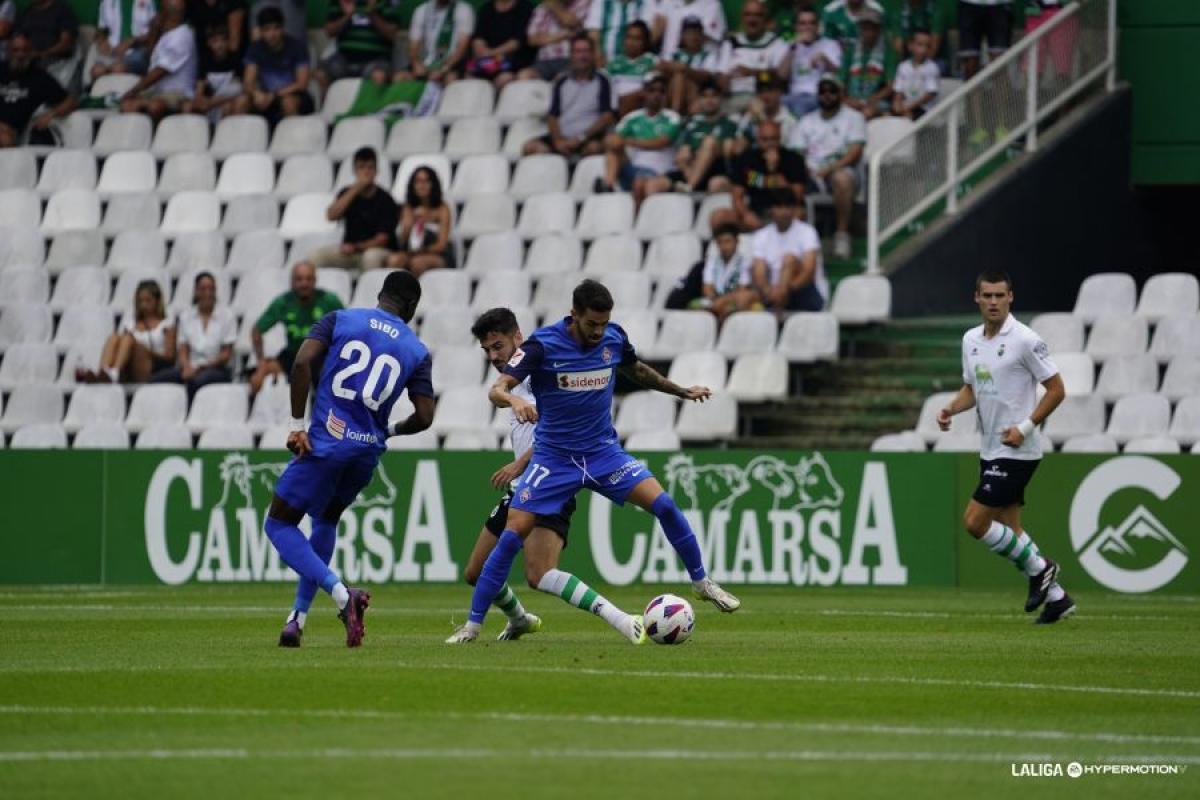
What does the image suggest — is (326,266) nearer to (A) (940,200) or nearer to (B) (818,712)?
(A) (940,200)

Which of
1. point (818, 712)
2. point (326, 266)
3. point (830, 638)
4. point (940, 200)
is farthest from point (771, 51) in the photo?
point (818, 712)

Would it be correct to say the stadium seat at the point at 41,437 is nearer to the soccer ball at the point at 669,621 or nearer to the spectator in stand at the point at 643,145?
the spectator in stand at the point at 643,145

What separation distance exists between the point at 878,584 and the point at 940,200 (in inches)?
230

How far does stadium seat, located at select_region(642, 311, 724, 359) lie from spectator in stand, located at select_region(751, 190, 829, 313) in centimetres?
62

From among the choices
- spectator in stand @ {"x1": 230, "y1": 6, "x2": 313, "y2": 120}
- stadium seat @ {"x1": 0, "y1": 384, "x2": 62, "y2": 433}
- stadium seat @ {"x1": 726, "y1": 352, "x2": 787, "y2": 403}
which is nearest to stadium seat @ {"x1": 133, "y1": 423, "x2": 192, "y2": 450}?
stadium seat @ {"x1": 0, "y1": 384, "x2": 62, "y2": 433}

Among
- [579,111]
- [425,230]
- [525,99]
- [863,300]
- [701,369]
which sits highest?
[525,99]

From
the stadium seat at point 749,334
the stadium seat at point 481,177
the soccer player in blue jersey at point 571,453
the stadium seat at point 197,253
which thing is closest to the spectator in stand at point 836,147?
the stadium seat at point 749,334

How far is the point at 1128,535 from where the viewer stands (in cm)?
1941

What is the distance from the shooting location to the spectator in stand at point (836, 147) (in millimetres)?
23875

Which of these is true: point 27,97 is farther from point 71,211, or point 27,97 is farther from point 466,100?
point 466,100

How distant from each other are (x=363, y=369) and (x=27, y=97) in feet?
56.0

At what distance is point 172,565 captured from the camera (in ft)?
69.9

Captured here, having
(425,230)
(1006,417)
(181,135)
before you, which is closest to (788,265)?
(425,230)

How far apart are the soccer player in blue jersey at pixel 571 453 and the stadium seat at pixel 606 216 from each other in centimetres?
1085
